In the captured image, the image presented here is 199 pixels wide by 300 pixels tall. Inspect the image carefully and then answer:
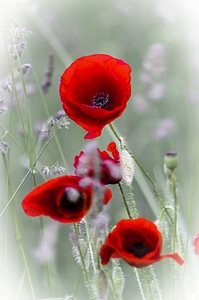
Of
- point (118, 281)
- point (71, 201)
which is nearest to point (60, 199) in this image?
point (71, 201)

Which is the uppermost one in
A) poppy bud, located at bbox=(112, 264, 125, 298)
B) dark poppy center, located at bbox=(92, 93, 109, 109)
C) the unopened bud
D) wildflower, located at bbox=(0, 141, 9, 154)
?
wildflower, located at bbox=(0, 141, 9, 154)

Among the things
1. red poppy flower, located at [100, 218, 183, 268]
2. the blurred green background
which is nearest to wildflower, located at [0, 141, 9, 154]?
red poppy flower, located at [100, 218, 183, 268]

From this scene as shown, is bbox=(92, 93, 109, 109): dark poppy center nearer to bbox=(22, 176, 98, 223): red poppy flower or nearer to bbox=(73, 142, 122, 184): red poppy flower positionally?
bbox=(73, 142, 122, 184): red poppy flower

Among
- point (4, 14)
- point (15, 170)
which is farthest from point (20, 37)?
point (15, 170)

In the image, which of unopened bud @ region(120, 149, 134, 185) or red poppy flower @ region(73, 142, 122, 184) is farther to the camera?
unopened bud @ region(120, 149, 134, 185)

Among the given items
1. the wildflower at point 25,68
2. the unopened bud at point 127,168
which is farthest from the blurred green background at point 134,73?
the unopened bud at point 127,168

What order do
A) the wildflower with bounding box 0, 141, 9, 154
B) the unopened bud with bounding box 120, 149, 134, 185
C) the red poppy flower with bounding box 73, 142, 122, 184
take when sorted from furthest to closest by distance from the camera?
the wildflower with bounding box 0, 141, 9, 154
the unopened bud with bounding box 120, 149, 134, 185
the red poppy flower with bounding box 73, 142, 122, 184

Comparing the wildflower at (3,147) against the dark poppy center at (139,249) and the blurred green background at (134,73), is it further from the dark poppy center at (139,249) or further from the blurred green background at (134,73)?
the blurred green background at (134,73)

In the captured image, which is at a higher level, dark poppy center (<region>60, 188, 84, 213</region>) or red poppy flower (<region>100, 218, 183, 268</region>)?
dark poppy center (<region>60, 188, 84, 213</region>)
